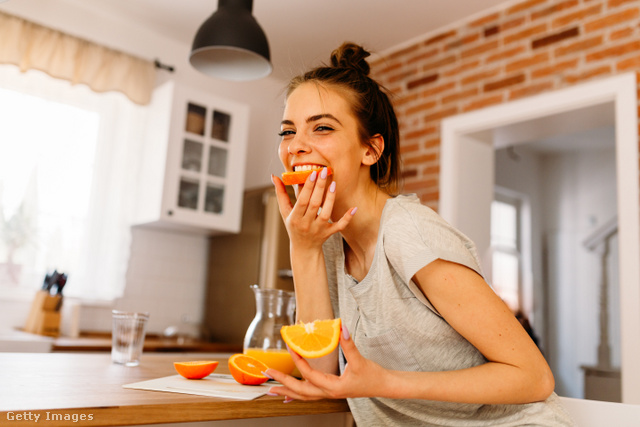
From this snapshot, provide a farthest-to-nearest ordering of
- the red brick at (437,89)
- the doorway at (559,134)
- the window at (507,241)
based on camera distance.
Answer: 1. the window at (507,241)
2. the red brick at (437,89)
3. the doorway at (559,134)

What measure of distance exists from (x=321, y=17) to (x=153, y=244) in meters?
1.92

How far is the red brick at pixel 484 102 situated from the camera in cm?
342

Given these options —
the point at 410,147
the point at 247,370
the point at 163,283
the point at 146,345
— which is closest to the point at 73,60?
the point at 163,283

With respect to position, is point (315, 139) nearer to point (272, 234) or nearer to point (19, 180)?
point (272, 234)

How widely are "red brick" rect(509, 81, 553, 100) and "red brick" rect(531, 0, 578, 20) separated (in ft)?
1.39

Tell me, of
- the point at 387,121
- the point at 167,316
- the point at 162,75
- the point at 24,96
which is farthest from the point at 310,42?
the point at 387,121

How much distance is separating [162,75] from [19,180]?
4.10ft

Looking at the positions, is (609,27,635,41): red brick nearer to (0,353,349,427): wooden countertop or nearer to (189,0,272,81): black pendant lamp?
(189,0,272,81): black pendant lamp

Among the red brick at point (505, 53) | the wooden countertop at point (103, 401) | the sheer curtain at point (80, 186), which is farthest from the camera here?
the red brick at point (505, 53)

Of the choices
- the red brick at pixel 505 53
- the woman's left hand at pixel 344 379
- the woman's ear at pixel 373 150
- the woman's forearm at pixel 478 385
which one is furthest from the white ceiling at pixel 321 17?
the woman's left hand at pixel 344 379

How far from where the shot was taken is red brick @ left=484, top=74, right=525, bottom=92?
333 cm

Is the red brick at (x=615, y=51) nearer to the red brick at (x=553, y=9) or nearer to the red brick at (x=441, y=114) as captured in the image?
the red brick at (x=553, y=9)

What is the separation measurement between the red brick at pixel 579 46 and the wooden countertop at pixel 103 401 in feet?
8.65

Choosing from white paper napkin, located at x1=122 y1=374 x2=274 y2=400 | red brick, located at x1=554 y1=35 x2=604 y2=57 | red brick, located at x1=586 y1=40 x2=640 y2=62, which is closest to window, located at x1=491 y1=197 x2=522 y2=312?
red brick, located at x1=554 y1=35 x2=604 y2=57
